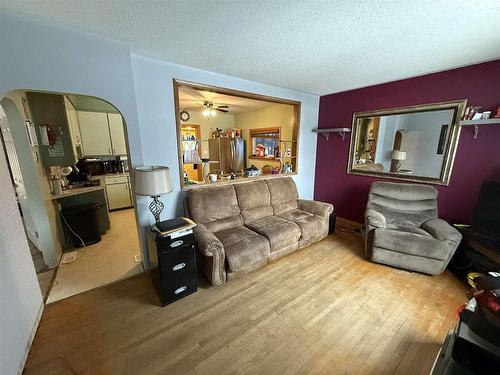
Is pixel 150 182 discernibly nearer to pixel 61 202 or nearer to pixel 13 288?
pixel 13 288

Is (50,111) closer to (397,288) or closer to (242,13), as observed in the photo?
(242,13)

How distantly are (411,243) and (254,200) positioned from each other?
6.59 ft

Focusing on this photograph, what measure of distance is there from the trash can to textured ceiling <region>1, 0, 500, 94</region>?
2.39 m

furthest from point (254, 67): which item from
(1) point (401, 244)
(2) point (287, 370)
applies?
(2) point (287, 370)

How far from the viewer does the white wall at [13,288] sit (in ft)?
4.13

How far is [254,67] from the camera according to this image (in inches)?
97.2

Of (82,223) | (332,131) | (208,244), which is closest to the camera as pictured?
(208,244)

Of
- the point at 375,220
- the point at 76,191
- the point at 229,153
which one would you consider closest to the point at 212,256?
the point at 375,220

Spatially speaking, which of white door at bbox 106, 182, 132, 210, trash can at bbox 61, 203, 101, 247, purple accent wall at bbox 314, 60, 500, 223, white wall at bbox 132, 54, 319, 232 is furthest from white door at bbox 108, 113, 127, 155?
purple accent wall at bbox 314, 60, 500, 223

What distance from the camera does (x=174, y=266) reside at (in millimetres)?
1915

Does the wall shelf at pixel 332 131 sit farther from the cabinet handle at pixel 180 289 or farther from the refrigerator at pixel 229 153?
the cabinet handle at pixel 180 289

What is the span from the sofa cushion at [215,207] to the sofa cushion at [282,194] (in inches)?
27.7

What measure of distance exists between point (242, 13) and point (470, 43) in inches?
86.1

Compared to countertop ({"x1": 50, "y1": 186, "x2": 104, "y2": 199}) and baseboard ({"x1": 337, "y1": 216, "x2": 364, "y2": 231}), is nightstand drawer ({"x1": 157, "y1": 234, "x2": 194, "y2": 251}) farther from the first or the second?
baseboard ({"x1": 337, "y1": 216, "x2": 364, "y2": 231})
